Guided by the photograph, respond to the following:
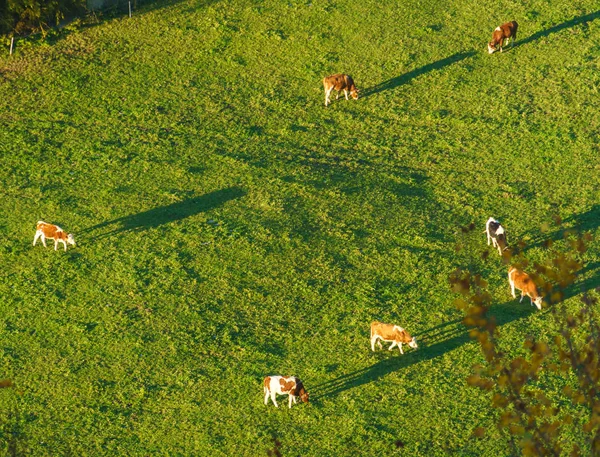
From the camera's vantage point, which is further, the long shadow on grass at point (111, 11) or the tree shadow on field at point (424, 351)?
the long shadow on grass at point (111, 11)

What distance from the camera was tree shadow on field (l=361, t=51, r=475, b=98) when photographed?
3500 cm

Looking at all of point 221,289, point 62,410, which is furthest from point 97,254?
point 62,410

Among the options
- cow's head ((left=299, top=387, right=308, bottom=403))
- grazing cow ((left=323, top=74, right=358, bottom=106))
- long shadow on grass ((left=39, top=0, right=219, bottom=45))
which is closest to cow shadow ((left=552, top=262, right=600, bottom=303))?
cow's head ((left=299, top=387, right=308, bottom=403))

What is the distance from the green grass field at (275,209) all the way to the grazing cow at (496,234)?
336mm

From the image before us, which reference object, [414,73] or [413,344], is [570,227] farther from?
[414,73]

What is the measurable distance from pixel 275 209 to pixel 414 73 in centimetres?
885

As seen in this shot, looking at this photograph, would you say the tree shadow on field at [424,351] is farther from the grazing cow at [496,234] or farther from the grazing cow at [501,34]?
the grazing cow at [501,34]

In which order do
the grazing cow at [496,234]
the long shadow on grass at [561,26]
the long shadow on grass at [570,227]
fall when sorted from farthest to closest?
1. the long shadow on grass at [561,26]
2. the long shadow on grass at [570,227]
3. the grazing cow at [496,234]

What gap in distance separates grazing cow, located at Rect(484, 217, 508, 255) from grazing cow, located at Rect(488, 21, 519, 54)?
10.2 metres

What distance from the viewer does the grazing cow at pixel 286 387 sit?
22344mm

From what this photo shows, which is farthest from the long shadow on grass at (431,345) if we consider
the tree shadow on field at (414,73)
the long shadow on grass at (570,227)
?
the tree shadow on field at (414,73)

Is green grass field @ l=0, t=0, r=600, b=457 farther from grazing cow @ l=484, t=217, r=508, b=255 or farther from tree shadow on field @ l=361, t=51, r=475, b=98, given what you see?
grazing cow @ l=484, t=217, r=508, b=255

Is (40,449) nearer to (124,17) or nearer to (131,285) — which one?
(131,285)

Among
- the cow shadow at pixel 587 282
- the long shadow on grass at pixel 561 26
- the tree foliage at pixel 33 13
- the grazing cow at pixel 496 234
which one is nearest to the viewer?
the cow shadow at pixel 587 282
